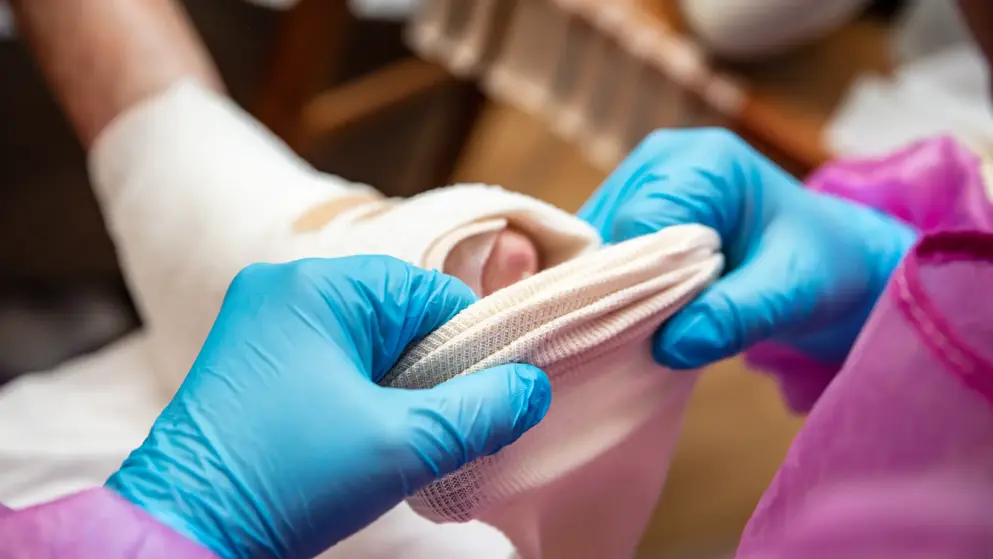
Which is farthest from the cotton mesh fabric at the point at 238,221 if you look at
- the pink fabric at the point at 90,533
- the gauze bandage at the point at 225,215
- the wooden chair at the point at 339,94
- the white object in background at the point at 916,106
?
the white object in background at the point at 916,106

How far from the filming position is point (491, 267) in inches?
20.7

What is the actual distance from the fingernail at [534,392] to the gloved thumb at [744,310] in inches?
4.9

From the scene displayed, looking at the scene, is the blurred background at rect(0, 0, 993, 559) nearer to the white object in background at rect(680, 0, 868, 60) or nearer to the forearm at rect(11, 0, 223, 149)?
the white object in background at rect(680, 0, 868, 60)

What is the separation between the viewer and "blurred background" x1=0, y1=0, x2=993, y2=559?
91cm

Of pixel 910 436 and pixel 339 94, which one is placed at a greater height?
pixel 910 436

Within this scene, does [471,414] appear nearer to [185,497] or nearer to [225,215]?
[185,497]

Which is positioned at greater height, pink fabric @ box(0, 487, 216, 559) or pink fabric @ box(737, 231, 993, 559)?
pink fabric @ box(737, 231, 993, 559)

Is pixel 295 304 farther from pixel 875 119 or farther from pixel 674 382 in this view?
pixel 875 119

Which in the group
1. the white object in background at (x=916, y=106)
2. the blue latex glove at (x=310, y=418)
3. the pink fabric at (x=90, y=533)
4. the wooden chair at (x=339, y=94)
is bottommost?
the wooden chair at (x=339, y=94)

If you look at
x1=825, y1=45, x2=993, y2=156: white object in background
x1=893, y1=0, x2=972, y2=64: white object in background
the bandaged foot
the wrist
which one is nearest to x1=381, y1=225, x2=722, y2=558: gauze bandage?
Answer: the bandaged foot

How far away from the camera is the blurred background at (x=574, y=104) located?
0.91 m

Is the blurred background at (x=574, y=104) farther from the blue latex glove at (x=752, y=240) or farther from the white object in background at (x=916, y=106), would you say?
the blue latex glove at (x=752, y=240)

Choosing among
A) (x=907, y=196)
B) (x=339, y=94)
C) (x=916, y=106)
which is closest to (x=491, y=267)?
(x=907, y=196)

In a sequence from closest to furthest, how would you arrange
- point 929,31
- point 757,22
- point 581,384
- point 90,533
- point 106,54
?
point 90,533, point 581,384, point 106,54, point 757,22, point 929,31
